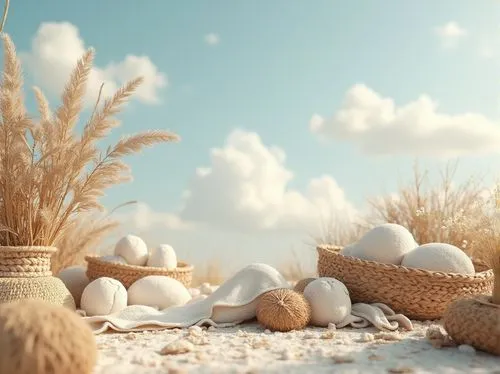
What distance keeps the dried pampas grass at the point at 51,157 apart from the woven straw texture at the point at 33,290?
12.0 inches

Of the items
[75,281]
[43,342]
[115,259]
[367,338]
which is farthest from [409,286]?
[75,281]

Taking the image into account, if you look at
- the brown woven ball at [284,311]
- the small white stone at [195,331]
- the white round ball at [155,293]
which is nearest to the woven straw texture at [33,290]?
the white round ball at [155,293]

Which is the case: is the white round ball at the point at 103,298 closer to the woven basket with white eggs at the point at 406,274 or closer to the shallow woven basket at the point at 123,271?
the shallow woven basket at the point at 123,271

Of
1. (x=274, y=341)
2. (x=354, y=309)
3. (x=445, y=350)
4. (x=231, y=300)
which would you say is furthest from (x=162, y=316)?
(x=445, y=350)

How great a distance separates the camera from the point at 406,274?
13.7ft

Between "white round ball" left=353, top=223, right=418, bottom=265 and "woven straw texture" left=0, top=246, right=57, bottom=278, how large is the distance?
8.76 ft

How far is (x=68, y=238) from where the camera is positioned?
22.0 ft

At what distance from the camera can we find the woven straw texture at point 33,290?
3816mm

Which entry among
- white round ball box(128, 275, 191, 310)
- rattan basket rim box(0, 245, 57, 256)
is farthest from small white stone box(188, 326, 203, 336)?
rattan basket rim box(0, 245, 57, 256)

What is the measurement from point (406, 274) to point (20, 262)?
10.0 feet

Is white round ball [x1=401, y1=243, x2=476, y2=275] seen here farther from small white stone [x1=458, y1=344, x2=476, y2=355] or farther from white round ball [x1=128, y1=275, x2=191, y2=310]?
white round ball [x1=128, y1=275, x2=191, y2=310]

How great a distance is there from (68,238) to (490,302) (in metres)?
5.17

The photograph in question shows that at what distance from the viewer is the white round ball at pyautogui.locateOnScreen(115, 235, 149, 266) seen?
5.20 m

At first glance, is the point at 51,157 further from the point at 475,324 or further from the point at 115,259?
the point at 475,324
